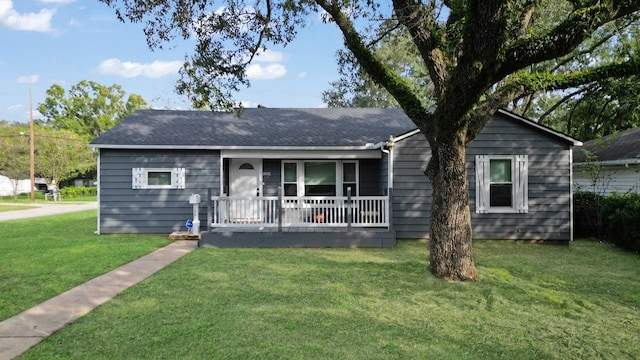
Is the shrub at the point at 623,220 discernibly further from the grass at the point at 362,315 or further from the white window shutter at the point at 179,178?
the white window shutter at the point at 179,178

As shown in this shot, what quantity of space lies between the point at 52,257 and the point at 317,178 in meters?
7.14

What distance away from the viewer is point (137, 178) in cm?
1211

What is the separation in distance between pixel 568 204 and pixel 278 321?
947 cm

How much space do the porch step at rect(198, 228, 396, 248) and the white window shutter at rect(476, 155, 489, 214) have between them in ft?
8.50

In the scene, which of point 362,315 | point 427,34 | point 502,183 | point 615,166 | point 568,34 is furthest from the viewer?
point 615,166

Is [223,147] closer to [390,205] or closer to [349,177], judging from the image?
[349,177]

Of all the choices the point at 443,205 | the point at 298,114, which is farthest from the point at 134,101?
the point at 443,205

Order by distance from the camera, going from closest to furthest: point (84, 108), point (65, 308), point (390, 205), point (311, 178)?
point (65, 308) → point (390, 205) → point (311, 178) → point (84, 108)

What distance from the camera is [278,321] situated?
4.68 m

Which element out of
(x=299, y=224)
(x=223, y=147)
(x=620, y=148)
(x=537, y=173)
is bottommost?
(x=299, y=224)

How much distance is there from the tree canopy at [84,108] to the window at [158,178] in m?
52.6

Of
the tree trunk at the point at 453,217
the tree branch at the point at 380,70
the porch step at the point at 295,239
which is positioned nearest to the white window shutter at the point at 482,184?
the porch step at the point at 295,239

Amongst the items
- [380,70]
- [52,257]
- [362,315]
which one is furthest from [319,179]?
[362,315]

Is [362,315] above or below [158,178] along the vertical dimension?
below
